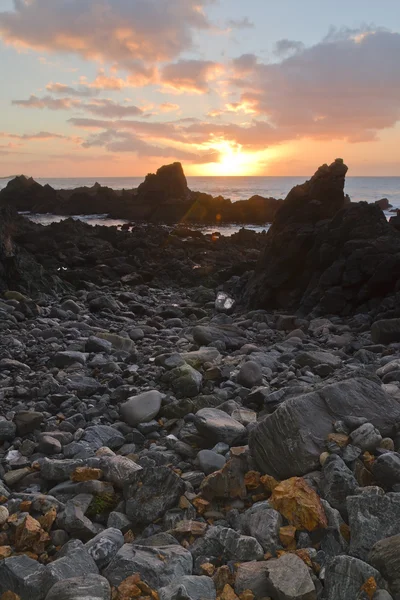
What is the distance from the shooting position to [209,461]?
4.50 m

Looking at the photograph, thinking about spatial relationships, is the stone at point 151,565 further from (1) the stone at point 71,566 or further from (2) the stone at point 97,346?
(2) the stone at point 97,346

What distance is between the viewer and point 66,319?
37.8 feet

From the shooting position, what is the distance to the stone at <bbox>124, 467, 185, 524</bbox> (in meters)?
3.86

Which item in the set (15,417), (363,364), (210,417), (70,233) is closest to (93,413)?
(15,417)

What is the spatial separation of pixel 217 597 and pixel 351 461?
1541mm

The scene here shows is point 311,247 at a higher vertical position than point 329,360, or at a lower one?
higher

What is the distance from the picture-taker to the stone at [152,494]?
3.86 meters

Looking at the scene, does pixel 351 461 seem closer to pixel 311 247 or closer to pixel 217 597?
pixel 217 597

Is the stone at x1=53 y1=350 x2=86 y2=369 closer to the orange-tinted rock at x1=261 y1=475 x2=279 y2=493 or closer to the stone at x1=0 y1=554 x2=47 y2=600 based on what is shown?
the orange-tinted rock at x1=261 y1=475 x2=279 y2=493

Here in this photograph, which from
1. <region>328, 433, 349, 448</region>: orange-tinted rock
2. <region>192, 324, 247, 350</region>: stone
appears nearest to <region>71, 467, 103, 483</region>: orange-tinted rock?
<region>328, 433, 349, 448</region>: orange-tinted rock

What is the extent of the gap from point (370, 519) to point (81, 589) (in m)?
1.82

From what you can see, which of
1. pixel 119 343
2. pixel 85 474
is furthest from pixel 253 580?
pixel 119 343

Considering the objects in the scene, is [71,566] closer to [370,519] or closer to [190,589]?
[190,589]

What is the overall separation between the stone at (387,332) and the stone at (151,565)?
717 centimetres
